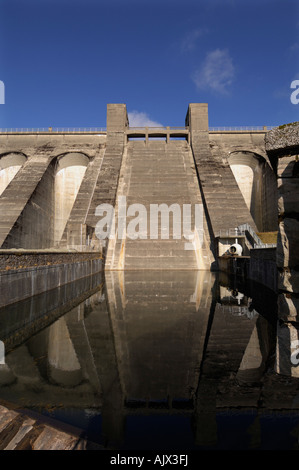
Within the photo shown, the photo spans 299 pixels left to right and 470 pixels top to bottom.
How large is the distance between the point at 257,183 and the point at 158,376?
102 ft

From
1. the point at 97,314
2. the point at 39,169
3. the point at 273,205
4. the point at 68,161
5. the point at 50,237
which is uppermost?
the point at 68,161

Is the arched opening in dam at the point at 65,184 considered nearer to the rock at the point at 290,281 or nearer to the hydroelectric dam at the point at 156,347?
the hydroelectric dam at the point at 156,347

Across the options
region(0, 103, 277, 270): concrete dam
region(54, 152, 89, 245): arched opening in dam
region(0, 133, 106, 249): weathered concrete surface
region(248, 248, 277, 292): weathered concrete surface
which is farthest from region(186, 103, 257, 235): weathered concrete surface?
region(54, 152, 89, 245): arched opening in dam

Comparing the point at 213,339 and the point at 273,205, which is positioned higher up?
the point at 273,205

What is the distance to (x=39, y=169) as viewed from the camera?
2700 cm

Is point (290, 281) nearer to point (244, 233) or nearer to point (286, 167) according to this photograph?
point (286, 167)

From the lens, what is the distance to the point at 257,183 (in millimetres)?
30922

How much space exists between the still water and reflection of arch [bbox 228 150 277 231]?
23.6 meters

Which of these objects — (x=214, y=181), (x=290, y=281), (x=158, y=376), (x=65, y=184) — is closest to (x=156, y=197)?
(x=214, y=181)

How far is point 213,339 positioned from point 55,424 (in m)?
3.05

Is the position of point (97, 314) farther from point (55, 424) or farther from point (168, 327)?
point (55, 424)
